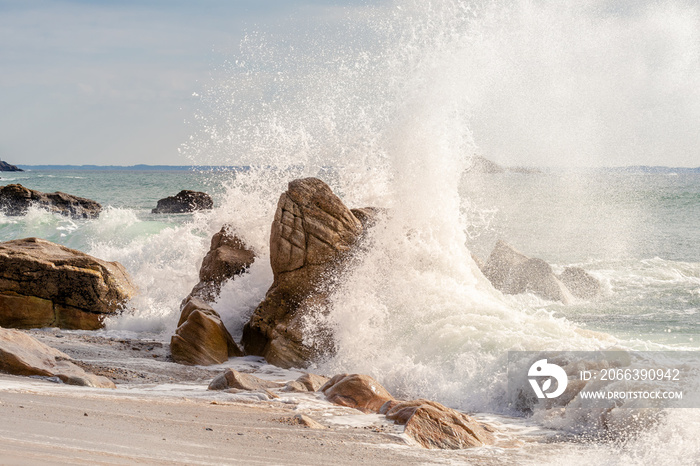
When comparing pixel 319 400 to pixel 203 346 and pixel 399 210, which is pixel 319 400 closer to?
pixel 203 346

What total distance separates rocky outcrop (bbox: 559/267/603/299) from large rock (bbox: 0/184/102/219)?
73.2 ft

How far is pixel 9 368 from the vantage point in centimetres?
513

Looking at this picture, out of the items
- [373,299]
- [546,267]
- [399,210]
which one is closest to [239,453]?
[373,299]

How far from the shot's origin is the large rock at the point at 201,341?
282 inches

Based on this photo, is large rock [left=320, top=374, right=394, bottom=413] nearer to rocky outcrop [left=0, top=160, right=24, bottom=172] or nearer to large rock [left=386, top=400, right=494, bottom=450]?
large rock [left=386, top=400, right=494, bottom=450]

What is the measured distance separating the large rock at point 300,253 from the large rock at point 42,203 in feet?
71.7

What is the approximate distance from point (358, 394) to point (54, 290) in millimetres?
5466

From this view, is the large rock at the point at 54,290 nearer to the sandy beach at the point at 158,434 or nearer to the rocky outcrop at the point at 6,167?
the sandy beach at the point at 158,434

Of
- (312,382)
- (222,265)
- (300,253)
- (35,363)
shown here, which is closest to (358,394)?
(312,382)

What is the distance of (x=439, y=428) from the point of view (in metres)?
4.68

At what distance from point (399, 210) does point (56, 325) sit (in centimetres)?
517

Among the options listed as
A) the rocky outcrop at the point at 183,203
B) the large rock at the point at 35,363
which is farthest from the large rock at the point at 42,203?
the large rock at the point at 35,363

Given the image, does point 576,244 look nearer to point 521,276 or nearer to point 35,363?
point 521,276

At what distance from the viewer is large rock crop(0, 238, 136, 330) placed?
8719 mm
